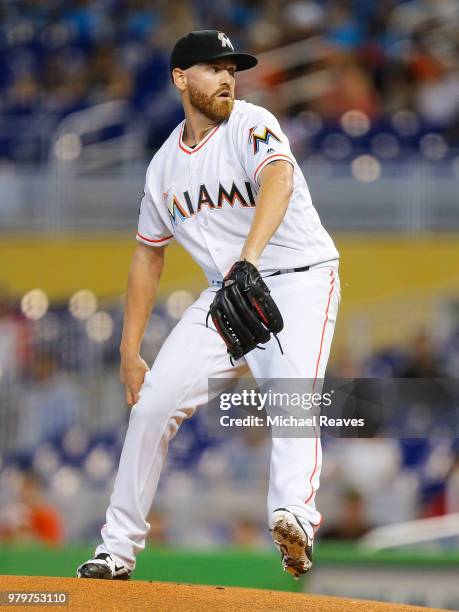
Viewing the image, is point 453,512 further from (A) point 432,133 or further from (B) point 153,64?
(B) point 153,64

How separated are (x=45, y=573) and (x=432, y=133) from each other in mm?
6125

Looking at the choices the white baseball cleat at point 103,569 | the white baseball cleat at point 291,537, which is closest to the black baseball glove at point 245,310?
the white baseball cleat at point 291,537

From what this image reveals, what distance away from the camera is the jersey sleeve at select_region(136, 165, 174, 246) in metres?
4.82

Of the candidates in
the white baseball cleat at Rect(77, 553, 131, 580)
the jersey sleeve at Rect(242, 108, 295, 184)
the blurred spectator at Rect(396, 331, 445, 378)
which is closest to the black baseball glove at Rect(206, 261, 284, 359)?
Result: the jersey sleeve at Rect(242, 108, 295, 184)

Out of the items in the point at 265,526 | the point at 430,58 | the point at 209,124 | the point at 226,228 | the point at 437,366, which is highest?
the point at 430,58

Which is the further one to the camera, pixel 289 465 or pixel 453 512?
pixel 453 512

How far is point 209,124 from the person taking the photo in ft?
15.3

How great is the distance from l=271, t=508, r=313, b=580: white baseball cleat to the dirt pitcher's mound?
170mm

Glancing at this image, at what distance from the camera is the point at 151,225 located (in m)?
4.86

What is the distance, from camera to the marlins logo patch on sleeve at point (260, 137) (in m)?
4.39

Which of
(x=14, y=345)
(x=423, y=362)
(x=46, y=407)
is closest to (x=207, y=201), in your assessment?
(x=423, y=362)

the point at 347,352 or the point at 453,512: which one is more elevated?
the point at 347,352

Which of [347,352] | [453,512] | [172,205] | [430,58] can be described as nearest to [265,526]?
[453,512]

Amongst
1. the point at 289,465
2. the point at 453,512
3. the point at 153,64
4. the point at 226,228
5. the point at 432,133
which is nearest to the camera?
the point at 289,465
